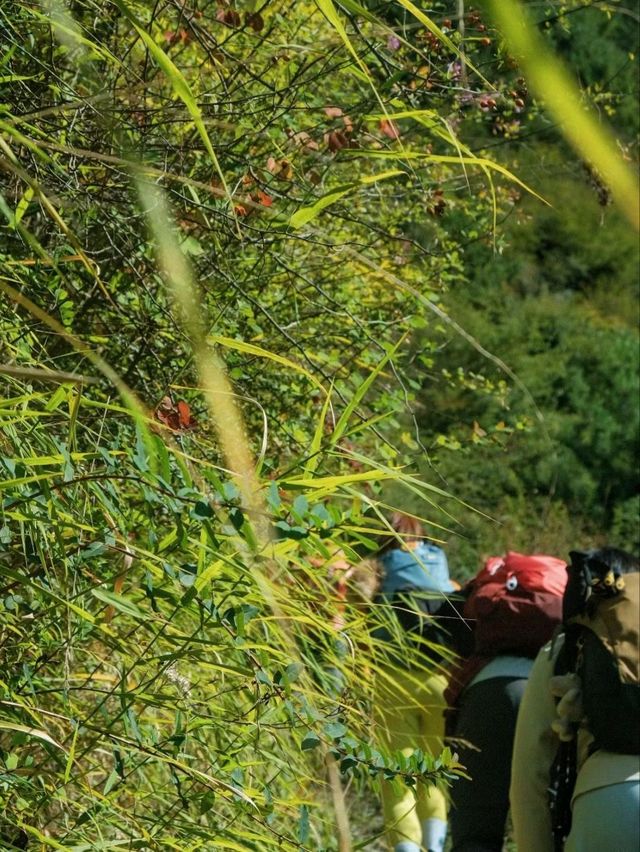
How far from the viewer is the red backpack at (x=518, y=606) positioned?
3504mm

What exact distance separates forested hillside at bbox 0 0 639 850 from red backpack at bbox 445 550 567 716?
1.52 feet

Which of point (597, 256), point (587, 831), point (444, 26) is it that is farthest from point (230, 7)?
point (597, 256)

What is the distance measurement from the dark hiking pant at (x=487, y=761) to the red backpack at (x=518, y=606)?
99mm

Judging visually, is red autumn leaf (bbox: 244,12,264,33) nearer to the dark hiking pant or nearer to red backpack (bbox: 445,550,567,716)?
red backpack (bbox: 445,550,567,716)

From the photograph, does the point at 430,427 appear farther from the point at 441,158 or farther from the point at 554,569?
the point at 441,158

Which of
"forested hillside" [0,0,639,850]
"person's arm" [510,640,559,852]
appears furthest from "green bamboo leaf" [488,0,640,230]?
"person's arm" [510,640,559,852]

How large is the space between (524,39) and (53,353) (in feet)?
6.42

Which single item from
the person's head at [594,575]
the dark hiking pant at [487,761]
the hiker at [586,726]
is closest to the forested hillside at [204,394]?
the person's head at [594,575]

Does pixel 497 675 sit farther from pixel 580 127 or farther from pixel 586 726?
pixel 580 127

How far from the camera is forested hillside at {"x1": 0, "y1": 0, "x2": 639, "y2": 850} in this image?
126cm

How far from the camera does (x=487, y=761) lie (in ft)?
11.7

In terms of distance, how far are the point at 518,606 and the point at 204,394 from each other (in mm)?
1874

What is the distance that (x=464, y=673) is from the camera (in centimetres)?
373

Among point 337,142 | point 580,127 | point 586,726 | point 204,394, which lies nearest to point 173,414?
point 204,394
